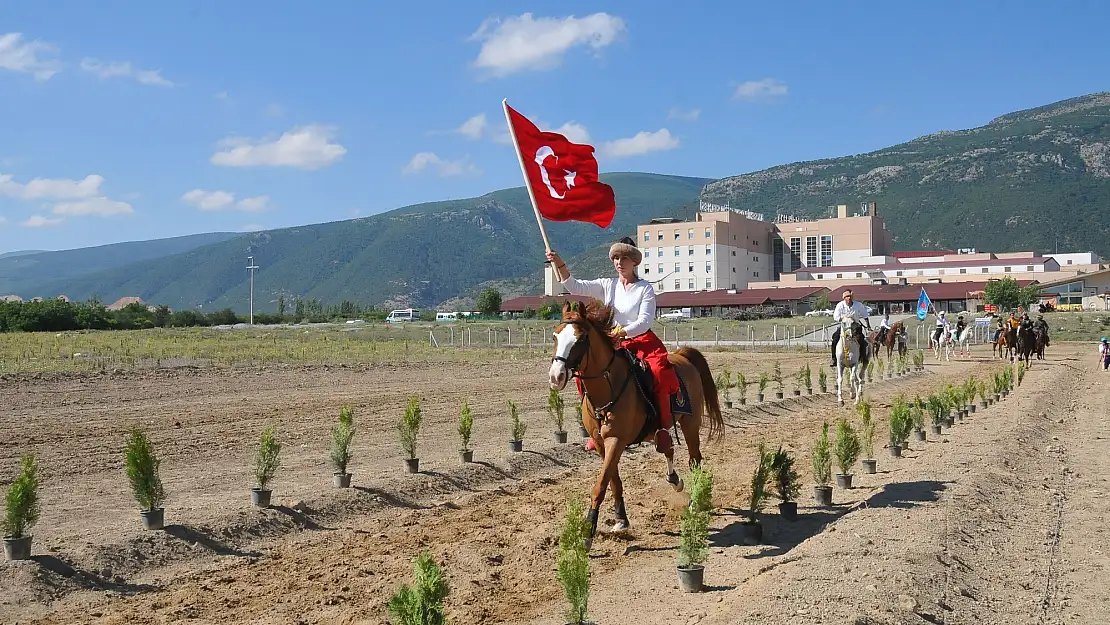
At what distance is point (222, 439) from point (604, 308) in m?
9.40

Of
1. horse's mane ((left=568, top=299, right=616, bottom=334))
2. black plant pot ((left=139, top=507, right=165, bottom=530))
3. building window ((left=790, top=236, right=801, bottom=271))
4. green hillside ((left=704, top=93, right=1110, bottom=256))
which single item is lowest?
black plant pot ((left=139, top=507, right=165, bottom=530))

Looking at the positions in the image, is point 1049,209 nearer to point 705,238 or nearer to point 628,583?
point 705,238

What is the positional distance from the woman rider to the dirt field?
4.05 ft

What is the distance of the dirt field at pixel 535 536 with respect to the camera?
21.2 ft

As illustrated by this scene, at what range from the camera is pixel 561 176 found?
970cm

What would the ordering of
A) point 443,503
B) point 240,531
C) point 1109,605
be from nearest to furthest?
point 1109,605
point 240,531
point 443,503

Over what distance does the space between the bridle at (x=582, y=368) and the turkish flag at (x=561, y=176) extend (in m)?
1.77

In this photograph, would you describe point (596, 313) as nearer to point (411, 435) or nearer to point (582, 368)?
point (582, 368)

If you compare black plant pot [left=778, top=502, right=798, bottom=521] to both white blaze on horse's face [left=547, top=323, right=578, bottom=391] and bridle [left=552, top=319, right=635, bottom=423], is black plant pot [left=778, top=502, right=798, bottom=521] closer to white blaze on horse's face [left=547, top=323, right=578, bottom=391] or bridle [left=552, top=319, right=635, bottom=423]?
bridle [left=552, top=319, right=635, bottom=423]

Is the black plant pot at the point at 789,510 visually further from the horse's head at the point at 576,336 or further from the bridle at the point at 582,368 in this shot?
the horse's head at the point at 576,336

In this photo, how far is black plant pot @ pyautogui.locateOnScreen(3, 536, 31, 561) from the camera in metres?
7.53

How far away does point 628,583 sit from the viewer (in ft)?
23.5

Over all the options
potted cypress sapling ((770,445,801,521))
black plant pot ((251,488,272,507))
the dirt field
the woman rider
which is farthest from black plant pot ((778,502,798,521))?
black plant pot ((251,488,272,507))

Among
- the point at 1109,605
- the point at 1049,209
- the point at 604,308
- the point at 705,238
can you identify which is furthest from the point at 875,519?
the point at 1049,209
